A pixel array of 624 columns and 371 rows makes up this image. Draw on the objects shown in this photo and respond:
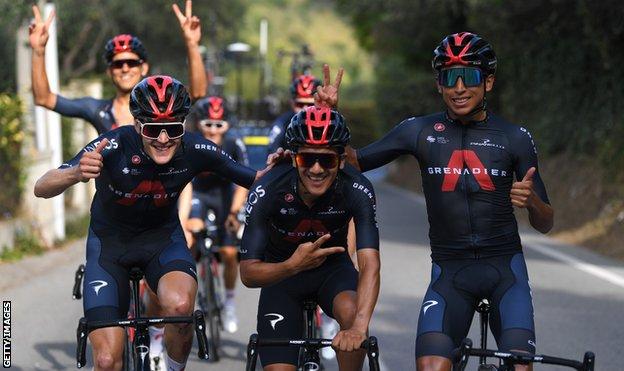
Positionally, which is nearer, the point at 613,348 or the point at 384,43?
the point at 613,348

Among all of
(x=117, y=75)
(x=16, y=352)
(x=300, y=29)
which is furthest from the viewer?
(x=300, y=29)

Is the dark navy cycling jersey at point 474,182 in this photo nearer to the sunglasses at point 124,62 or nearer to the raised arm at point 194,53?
the raised arm at point 194,53

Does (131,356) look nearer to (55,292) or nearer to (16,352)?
(16,352)

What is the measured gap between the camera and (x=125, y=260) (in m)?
6.68

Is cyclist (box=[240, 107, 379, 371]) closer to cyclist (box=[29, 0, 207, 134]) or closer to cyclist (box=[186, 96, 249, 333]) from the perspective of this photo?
cyclist (box=[29, 0, 207, 134])

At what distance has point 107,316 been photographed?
20.5 ft

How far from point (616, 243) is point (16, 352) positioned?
31.6 ft

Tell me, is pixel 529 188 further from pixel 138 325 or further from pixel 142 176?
pixel 142 176

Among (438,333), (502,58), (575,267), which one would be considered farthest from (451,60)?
(502,58)

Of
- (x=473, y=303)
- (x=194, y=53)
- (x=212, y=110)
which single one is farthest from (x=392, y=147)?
(x=212, y=110)

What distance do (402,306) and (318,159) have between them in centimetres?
612

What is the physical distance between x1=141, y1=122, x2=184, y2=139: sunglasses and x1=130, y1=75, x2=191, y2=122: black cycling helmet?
0.02 m

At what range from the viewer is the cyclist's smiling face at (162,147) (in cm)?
638

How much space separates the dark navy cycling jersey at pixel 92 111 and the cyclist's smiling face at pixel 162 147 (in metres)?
2.43
